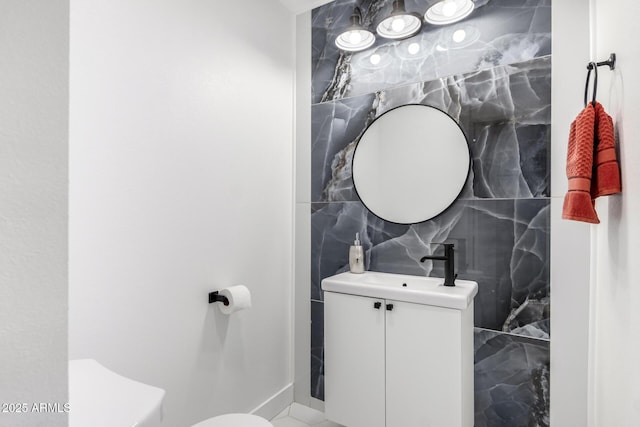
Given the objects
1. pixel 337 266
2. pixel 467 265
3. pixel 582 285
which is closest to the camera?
pixel 582 285

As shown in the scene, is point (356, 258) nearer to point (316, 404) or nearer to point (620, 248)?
point (316, 404)

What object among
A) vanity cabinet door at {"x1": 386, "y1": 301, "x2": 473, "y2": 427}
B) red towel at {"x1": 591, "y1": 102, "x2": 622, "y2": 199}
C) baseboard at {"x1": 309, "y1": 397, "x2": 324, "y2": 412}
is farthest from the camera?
baseboard at {"x1": 309, "y1": 397, "x2": 324, "y2": 412}

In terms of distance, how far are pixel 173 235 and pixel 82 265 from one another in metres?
0.37

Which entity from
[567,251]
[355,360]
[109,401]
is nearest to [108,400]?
[109,401]

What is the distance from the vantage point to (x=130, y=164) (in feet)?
4.34

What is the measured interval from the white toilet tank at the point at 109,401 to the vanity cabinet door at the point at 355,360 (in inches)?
39.8

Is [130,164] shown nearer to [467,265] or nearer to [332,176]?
[332,176]

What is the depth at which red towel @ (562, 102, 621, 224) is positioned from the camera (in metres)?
1.11

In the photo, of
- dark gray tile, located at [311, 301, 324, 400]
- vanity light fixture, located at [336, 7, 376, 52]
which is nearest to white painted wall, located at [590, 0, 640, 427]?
vanity light fixture, located at [336, 7, 376, 52]

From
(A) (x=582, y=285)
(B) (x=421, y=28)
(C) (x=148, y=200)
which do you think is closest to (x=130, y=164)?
(C) (x=148, y=200)

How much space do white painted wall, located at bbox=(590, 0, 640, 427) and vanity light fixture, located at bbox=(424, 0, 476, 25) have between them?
20.3 inches

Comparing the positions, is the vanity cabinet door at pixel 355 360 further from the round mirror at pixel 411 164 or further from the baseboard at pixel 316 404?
the round mirror at pixel 411 164

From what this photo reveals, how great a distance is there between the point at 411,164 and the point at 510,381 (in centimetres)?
115

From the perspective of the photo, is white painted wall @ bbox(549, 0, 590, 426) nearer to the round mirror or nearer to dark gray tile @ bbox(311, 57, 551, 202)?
dark gray tile @ bbox(311, 57, 551, 202)
